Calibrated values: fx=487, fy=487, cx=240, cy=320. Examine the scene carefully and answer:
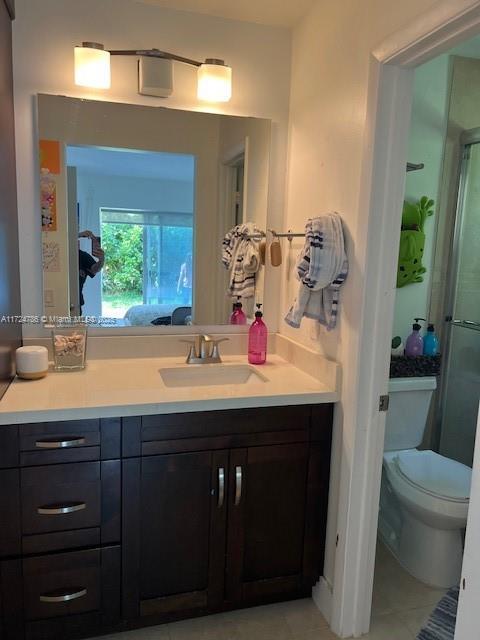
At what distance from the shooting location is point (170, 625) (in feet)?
5.95

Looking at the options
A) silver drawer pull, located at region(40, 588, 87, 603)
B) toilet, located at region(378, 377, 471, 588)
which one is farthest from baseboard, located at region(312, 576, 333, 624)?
silver drawer pull, located at region(40, 588, 87, 603)

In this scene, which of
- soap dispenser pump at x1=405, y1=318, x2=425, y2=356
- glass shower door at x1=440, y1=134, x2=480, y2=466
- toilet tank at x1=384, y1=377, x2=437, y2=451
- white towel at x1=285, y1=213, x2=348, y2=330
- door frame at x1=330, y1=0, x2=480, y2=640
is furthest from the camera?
glass shower door at x1=440, y1=134, x2=480, y2=466

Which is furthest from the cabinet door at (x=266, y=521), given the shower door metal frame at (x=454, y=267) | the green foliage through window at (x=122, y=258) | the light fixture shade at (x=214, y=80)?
the light fixture shade at (x=214, y=80)

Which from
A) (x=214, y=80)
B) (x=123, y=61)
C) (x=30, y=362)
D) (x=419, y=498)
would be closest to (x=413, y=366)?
(x=419, y=498)

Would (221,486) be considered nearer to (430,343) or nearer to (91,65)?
(430,343)

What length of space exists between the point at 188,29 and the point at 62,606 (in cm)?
224

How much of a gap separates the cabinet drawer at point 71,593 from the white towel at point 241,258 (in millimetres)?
1192

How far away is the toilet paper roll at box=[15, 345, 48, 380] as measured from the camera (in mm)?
1786

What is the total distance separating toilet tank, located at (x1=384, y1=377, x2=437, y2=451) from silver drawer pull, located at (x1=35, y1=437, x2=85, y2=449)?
4.74ft

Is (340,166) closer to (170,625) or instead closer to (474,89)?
(474,89)

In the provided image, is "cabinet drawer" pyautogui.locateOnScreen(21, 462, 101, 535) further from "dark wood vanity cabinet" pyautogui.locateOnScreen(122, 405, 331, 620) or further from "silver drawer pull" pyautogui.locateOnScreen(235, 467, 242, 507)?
"silver drawer pull" pyautogui.locateOnScreen(235, 467, 242, 507)

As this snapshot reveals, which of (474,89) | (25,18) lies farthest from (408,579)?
(25,18)

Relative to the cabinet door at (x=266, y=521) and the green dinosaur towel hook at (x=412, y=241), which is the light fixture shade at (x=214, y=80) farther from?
the cabinet door at (x=266, y=521)

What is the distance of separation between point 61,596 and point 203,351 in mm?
1030
